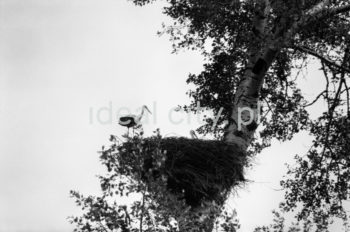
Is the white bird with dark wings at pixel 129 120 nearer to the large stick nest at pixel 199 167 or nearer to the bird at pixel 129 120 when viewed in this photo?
the bird at pixel 129 120

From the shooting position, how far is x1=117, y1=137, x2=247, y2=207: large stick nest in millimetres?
8352

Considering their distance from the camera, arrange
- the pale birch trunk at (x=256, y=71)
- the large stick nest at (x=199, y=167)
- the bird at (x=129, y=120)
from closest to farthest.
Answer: the large stick nest at (x=199, y=167) < the pale birch trunk at (x=256, y=71) < the bird at (x=129, y=120)

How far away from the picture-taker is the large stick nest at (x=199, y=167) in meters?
8.35

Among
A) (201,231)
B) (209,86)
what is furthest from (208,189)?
(209,86)

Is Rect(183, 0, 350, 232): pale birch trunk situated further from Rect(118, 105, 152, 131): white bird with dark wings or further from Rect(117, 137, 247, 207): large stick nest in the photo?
Rect(118, 105, 152, 131): white bird with dark wings

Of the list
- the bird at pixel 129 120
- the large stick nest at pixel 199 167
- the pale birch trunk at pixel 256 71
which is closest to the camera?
the large stick nest at pixel 199 167

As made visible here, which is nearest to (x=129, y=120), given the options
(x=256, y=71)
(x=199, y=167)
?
(x=256, y=71)

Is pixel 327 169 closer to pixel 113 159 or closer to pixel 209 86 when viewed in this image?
pixel 209 86

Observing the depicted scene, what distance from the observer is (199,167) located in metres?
8.73

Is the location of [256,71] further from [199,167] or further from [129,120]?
[129,120]

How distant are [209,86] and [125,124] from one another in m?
2.37

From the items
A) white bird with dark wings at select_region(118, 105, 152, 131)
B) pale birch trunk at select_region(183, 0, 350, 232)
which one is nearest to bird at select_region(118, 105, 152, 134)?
white bird with dark wings at select_region(118, 105, 152, 131)

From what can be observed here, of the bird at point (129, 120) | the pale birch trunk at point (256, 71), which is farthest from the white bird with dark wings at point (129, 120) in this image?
the pale birch trunk at point (256, 71)

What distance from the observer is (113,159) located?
7594 mm
